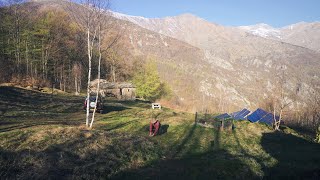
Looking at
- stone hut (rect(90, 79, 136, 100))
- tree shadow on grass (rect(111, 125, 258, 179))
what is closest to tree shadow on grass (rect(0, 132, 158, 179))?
tree shadow on grass (rect(111, 125, 258, 179))

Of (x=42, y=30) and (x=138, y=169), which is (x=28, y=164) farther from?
(x=42, y=30)

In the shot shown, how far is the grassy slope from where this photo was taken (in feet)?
47.0

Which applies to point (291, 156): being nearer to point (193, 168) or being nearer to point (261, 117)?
point (193, 168)

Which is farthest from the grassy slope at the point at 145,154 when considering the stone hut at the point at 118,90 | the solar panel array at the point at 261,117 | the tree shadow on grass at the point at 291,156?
the stone hut at the point at 118,90

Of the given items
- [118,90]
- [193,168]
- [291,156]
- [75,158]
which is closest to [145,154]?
[193,168]

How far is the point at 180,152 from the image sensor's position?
2025cm

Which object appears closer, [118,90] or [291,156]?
[291,156]

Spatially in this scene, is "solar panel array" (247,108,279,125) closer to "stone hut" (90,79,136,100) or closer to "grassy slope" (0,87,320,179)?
"grassy slope" (0,87,320,179)

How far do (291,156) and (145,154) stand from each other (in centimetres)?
1062

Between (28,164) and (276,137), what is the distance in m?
22.8

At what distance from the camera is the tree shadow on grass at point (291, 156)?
52.7ft

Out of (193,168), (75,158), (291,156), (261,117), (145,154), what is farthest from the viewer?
(261,117)

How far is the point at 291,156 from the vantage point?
68.0ft

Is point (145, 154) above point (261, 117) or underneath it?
above
